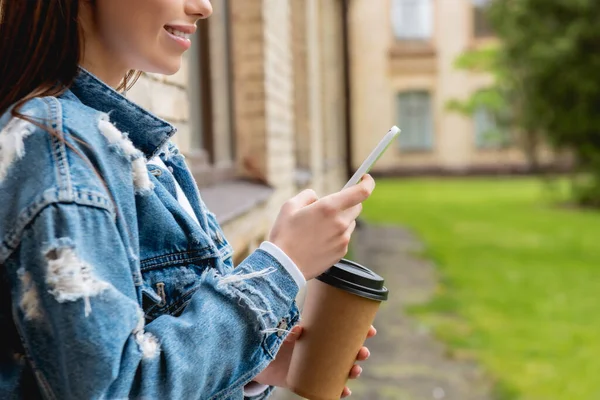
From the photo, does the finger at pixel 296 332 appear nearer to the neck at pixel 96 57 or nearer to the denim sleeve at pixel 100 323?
the denim sleeve at pixel 100 323

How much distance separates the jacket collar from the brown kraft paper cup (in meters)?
0.44

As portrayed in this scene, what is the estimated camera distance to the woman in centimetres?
90

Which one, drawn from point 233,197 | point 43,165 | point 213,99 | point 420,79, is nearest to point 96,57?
point 43,165

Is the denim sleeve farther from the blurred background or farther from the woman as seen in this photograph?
the blurred background

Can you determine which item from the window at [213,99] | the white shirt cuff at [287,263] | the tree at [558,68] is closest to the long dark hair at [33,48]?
the white shirt cuff at [287,263]

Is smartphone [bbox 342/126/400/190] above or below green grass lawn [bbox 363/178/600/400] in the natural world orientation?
above

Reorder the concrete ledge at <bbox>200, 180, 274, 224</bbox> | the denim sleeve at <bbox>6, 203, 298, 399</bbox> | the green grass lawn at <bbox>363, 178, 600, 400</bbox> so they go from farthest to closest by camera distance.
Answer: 1. the green grass lawn at <bbox>363, 178, 600, 400</bbox>
2. the concrete ledge at <bbox>200, 180, 274, 224</bbox>
3. the denim sleeve at <bbox>6, 203, 298, 399</bbox>

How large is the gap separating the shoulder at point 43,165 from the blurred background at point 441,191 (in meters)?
1.17

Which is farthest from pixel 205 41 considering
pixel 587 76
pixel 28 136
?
pixel 587 76

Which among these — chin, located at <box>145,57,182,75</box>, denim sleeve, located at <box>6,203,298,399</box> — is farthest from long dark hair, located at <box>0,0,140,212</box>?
denim sleeve, located at <box>6,203,298,399</box>

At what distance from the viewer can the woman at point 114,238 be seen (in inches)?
35.5

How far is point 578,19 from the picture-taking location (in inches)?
598

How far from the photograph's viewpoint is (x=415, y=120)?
29.7 m

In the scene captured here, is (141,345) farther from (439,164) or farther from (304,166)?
(439,164)
